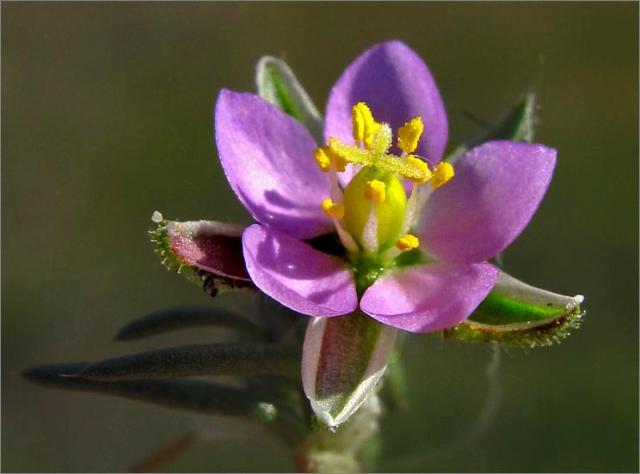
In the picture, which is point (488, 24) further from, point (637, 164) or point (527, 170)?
point (527, 170)

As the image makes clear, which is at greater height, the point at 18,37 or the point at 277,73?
the point at 277,73

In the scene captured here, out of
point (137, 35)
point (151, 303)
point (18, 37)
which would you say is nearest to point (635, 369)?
point (151, 303)

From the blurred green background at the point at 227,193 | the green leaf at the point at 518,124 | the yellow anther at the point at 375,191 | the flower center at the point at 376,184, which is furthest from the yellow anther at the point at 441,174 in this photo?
the blurred green background at the point at 227,193

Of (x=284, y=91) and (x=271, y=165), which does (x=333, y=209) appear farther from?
(x=284, y=91)

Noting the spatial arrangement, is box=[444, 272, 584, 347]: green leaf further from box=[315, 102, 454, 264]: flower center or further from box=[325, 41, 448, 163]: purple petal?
box=[325, 41, 448, 163]: purple petal

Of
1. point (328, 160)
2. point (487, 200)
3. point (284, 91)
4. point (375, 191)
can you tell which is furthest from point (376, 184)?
point (284, 91)

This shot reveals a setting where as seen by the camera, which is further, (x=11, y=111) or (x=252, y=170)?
(x=11, y=111)
